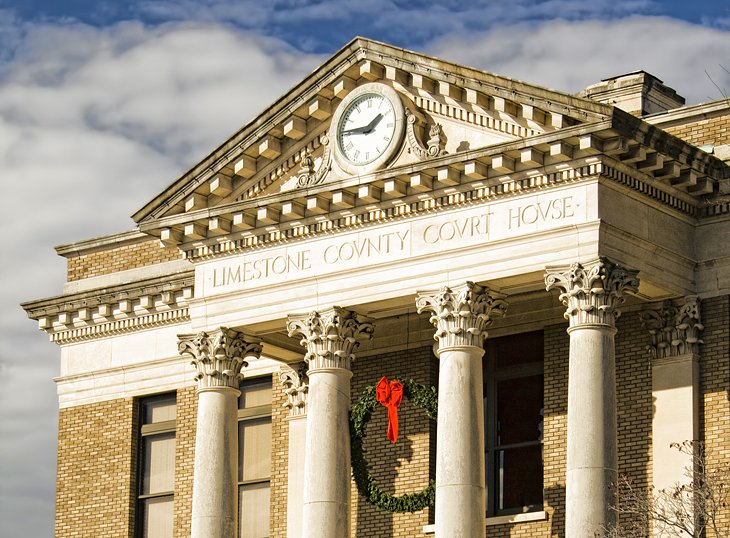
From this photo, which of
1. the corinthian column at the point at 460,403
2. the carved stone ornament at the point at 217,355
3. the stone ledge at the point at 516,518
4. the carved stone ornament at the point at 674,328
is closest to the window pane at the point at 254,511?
the carved stone ornament at the point at 217,355

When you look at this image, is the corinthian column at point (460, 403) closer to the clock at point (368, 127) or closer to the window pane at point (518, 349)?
the window pane at point (518, 349)

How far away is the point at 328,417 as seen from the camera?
117ft

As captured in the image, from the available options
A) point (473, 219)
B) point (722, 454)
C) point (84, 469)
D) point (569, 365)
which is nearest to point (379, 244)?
point (473, 219)

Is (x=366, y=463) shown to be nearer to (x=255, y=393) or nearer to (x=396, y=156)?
(x=255, y=393)

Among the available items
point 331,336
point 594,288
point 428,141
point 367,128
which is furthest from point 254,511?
point 594,288

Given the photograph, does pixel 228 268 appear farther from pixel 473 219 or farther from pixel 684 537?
pixel 684 537

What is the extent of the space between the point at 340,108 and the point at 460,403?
595cm

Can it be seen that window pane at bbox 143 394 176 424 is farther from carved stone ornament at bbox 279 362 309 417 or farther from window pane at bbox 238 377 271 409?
carved stone ornament at bbox 279 362 309 417

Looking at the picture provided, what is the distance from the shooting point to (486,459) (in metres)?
37.2

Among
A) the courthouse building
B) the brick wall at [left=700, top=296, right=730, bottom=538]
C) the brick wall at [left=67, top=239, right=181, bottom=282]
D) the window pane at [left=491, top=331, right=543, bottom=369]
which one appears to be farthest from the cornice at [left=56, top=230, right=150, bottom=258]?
the brick wall at [left=700, top=296, right=730, bottom=538]

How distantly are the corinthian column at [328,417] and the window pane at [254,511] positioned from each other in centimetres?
454

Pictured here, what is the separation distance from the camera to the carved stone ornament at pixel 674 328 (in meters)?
34.7

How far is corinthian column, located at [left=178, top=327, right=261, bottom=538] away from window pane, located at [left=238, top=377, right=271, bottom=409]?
2.80 metres

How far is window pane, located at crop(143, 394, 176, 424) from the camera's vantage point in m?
42.1
